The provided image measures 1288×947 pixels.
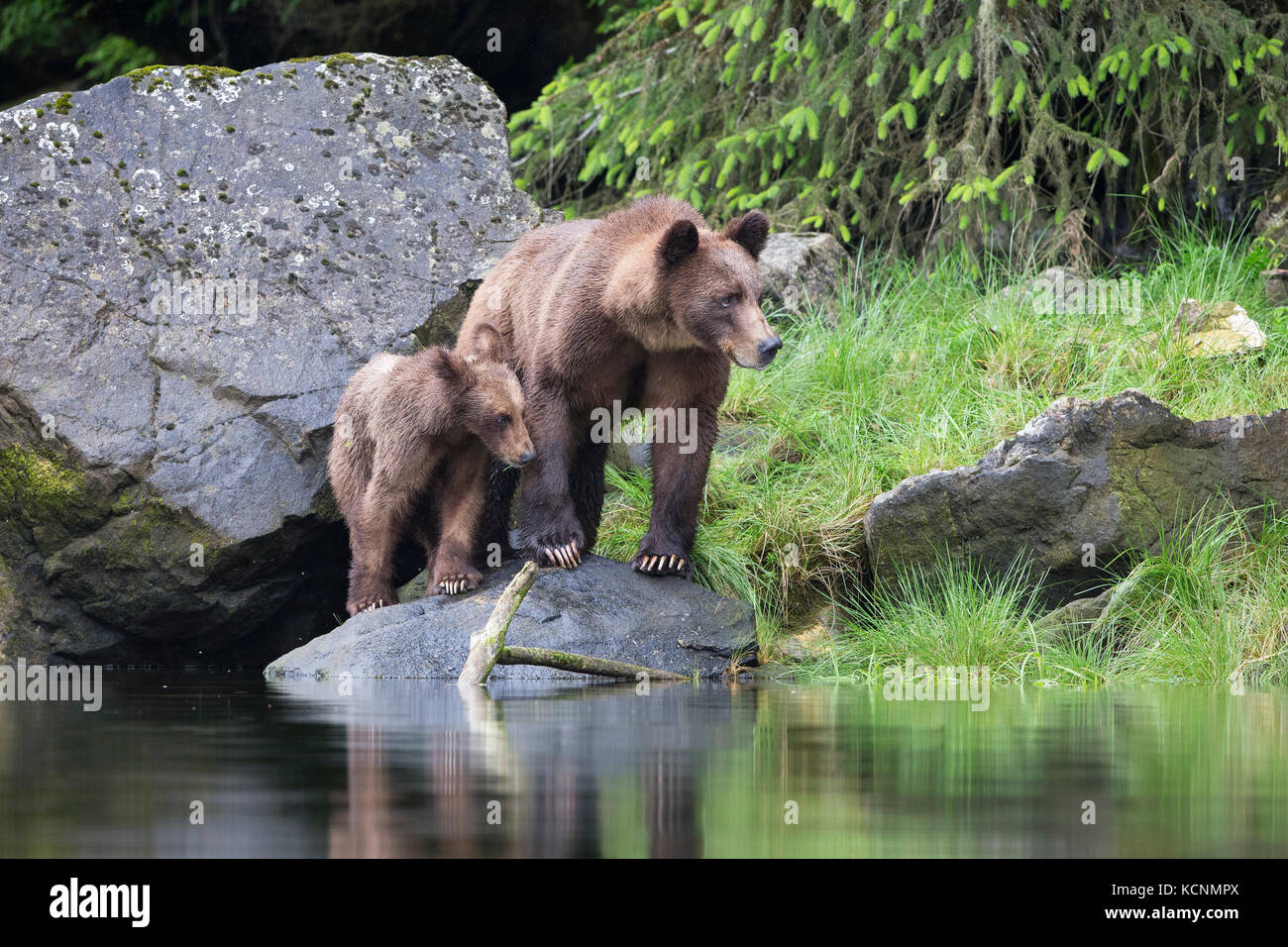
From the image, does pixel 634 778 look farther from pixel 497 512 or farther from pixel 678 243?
pixel 497 512

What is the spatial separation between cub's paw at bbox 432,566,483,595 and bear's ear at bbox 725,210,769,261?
2.18 m

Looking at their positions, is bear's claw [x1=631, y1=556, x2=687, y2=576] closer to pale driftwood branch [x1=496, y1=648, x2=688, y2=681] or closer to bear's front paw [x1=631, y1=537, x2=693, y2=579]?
bear's front paw [x1=631, y1=537, x2=693, y2=579]

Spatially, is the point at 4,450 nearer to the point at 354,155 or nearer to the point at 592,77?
the point at 354,155

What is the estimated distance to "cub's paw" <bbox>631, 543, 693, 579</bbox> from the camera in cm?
784

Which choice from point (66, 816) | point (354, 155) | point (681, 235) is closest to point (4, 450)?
point (354, 155)

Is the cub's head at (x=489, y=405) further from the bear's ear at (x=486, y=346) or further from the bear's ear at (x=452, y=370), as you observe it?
the bear's ear at (x=486, y=346)

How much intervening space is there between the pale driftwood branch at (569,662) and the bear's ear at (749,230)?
223cm

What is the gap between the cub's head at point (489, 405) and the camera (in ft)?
24.8

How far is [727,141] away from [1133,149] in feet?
10.8

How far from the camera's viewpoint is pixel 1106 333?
9.84 metres

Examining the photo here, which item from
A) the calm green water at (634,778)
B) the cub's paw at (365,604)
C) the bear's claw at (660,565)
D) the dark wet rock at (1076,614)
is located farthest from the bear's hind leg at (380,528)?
the dark wet rock at (1076,614)

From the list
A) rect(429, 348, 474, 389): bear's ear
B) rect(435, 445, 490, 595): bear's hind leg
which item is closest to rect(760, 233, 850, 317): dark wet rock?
rect(435, 445, 490, 595): bear's hind leg

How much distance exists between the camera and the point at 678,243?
7.33 metres

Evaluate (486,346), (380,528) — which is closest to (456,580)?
(380,528)
